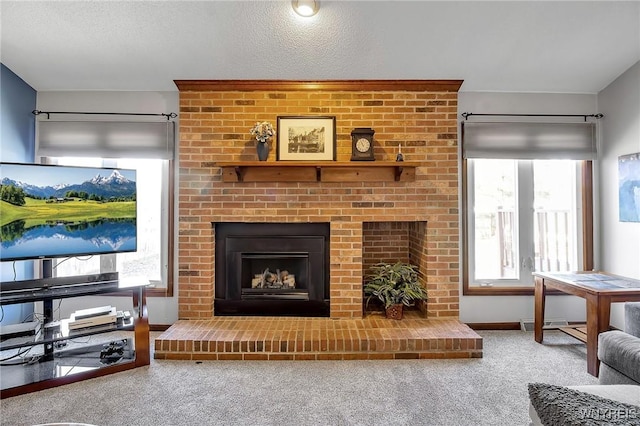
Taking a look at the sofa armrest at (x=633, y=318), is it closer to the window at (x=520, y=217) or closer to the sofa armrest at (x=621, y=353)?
the sofa armrest at (x=621, y=353)

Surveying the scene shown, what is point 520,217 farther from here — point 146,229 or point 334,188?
point 146,229

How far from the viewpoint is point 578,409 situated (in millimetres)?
858

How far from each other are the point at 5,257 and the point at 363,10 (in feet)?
9.91

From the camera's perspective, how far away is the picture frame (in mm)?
3102

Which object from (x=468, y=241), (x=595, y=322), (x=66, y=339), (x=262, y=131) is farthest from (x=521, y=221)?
(x=66, y=339)

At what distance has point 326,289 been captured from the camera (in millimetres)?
3182

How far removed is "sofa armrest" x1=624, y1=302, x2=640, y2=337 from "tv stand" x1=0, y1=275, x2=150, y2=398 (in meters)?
3.41

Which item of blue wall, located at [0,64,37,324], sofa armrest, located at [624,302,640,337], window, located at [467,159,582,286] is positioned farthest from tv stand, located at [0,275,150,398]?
sofa armrest, located at [624,302,640,337]

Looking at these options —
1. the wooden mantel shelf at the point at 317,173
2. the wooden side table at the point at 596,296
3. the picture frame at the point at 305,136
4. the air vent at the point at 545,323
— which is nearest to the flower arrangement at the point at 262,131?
the picture frame at the point at 305,136

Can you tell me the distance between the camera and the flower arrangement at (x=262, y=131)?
296 cm

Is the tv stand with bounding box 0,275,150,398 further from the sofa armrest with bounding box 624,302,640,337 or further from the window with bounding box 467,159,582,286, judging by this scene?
the sofa armrest with bounding box 624,302,640,337

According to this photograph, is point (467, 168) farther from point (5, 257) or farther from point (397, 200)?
point (5, 257)

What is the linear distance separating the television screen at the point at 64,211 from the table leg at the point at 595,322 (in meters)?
3.44

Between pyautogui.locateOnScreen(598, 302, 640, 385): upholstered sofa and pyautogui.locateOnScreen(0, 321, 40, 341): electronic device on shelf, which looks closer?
pyautogui.locateOnScreen(598, 302, 640, 385): upholstered sofa
